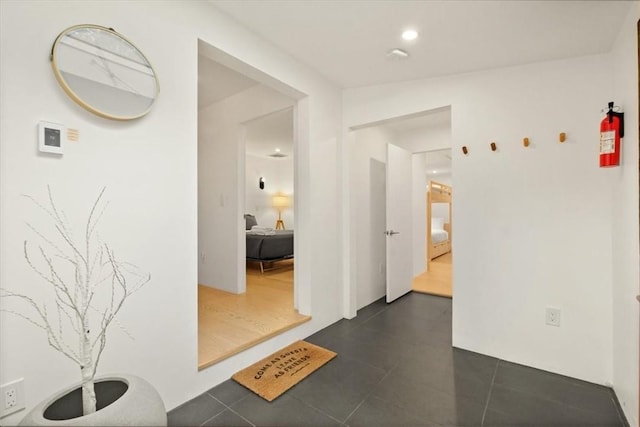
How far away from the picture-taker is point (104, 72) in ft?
4.61

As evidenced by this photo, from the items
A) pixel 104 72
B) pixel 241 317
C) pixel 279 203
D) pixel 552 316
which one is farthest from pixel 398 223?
pixel 279 203

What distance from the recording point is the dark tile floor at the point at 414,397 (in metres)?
1.62

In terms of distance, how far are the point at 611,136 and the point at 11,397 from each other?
314cm

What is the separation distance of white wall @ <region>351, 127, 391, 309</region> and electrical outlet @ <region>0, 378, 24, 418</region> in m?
2.55

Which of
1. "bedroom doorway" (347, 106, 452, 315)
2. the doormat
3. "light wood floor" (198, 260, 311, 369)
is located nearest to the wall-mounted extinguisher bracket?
"bedroom doorway" (347, 106, 452, 315)

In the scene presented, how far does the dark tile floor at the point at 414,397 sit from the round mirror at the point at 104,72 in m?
1.64

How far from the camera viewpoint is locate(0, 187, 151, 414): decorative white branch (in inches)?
47.4

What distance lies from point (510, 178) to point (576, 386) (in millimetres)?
1434

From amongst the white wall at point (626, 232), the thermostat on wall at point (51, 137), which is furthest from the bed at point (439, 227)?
the thermostat on wall at point (51, 137)

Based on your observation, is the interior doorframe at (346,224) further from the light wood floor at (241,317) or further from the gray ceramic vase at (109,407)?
the gray ceramic vase at (109,407)

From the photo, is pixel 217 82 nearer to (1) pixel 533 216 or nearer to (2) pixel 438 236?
(1) pixel 533 216

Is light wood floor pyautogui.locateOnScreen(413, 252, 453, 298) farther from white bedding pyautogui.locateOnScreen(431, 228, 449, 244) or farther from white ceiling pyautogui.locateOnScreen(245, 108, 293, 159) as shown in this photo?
white ceiling pyautogui.locateOnScreen(245, 108, 293, 159)

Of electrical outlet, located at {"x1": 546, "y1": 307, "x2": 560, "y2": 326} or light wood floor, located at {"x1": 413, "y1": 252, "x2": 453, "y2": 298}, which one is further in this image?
light wood floor, located at {"x1": 413, "y1": 252, "x2": 453, "y2": 298}

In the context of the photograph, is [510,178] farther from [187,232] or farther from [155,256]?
[155,256]
